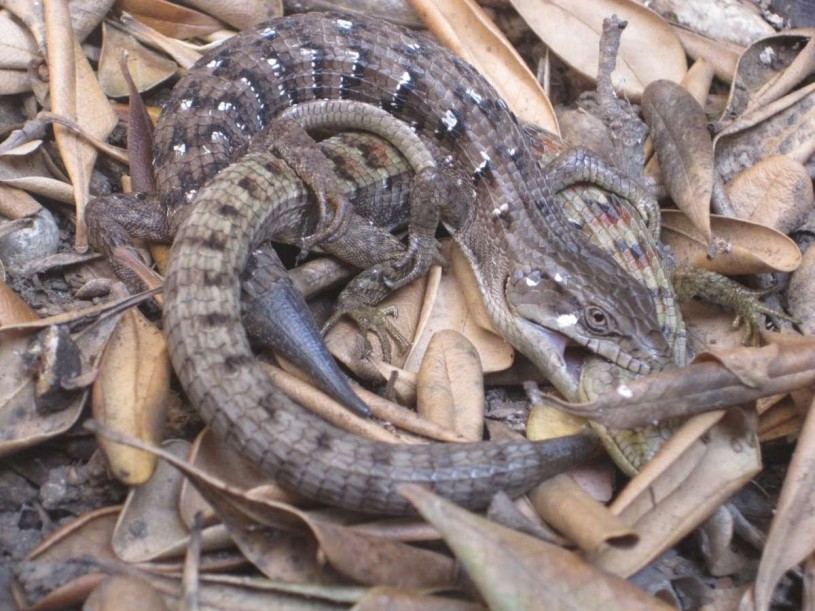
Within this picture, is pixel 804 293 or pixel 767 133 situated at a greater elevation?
pixel 767 133

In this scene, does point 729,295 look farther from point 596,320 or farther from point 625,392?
point 625,392

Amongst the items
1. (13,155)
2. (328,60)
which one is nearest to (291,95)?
(328,60)

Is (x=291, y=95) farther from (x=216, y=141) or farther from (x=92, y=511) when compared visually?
(x=92, y=511)

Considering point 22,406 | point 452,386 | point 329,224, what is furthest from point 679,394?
point 22,406

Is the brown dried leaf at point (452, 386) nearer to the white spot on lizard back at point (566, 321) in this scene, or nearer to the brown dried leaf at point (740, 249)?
the white spot on lizard back at point (566, 321)

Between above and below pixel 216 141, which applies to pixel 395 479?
below

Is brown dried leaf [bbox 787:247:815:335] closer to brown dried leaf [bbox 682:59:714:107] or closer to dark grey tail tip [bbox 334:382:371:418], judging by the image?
brown dried leaf [bbox 682:59:714:107]
